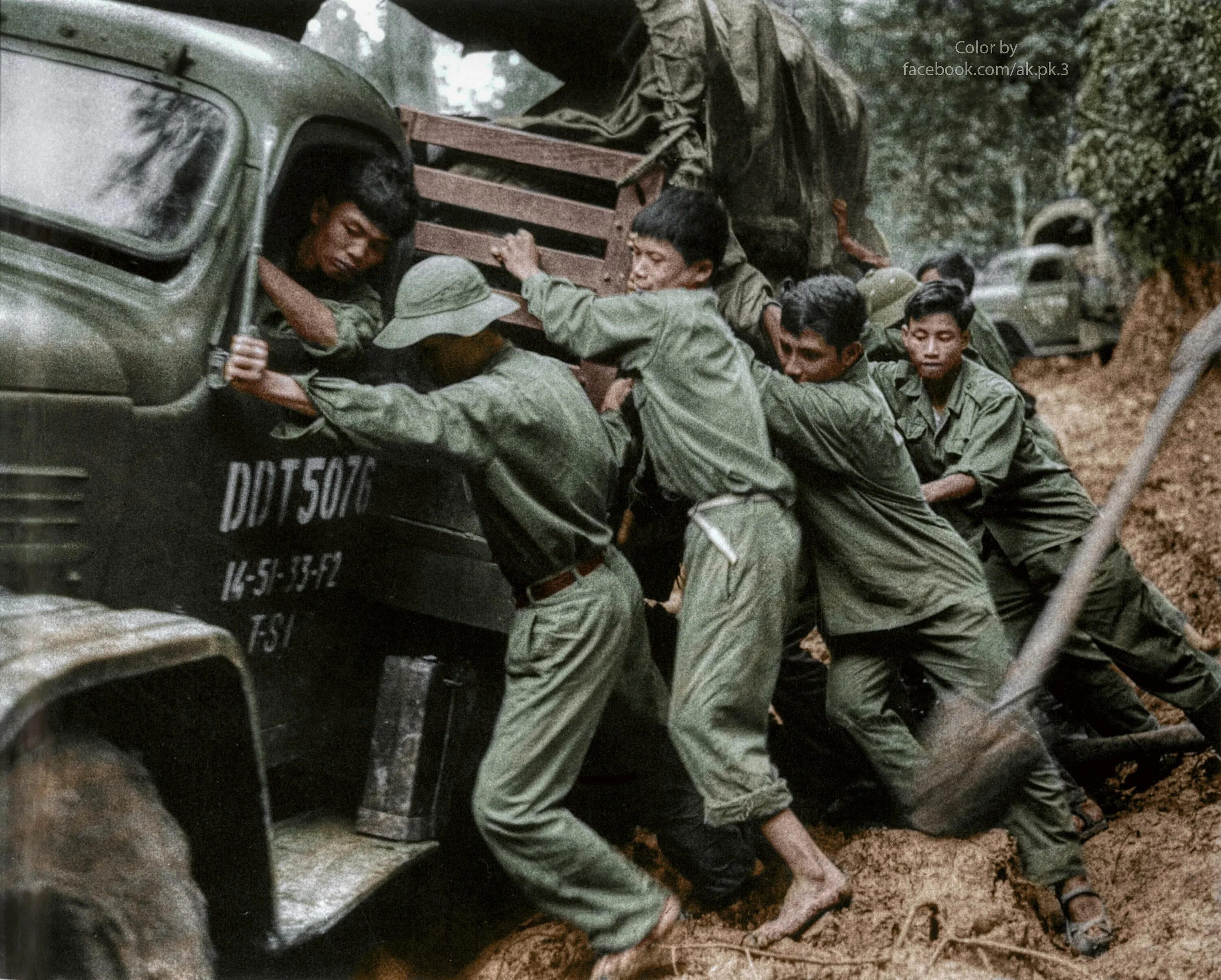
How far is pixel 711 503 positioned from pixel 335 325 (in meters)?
1.05

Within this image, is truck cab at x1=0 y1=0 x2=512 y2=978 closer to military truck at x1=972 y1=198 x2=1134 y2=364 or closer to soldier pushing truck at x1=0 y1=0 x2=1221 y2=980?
soldier pushing truck at x1=0 y1=0 x2=1221 y2=980

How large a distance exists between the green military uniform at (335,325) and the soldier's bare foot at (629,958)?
1570 millimetres

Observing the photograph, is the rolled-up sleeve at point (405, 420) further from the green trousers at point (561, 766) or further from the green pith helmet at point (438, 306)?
the green trousers at point (561, 766)

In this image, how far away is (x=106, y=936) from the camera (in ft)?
8.04

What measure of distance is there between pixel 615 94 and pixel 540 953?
260 centimetres

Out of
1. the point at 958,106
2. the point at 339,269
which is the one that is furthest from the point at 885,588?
the point at 958,106

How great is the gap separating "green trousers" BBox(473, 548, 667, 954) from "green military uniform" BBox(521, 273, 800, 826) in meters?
0.22

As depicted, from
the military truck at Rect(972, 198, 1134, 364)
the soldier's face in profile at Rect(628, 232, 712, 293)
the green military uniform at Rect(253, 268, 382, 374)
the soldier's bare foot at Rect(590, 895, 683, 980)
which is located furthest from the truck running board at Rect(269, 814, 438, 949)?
the military truck at Rect(972, 198, 1134, 364)

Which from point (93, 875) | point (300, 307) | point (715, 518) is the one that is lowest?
point (93, 875)

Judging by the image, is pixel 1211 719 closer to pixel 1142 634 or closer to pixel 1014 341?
pixel 1142 634

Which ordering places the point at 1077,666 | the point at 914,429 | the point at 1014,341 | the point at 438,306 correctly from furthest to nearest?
the point at 1014,341 < the point at 1077,666 < the point at 914,429 < the point at 438,306

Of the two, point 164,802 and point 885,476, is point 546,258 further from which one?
point 164,802

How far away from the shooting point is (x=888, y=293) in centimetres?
480

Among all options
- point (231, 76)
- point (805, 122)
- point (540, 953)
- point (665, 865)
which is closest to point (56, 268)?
point (231, 76)
